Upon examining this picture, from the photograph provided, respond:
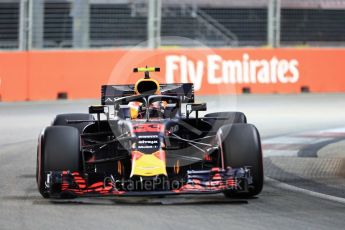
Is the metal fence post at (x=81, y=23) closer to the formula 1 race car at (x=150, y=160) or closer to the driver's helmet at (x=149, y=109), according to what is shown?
the driver's helmet at (x=149, y=109)

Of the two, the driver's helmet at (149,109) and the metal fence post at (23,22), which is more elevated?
the metal fence post at (23,22)

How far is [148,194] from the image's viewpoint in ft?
27.4

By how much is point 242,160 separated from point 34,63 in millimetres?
14697

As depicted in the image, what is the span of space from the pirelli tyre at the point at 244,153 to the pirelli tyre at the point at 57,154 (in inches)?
52.7

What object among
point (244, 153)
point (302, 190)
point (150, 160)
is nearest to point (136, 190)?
point (150, 160)

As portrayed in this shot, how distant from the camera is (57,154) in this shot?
8719mm

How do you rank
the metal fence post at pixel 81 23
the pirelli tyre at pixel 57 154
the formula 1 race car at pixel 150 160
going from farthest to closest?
the metal fence post at pixel 81 23 → the pirelli tyre at pixel 57 154 → the formula 1 race car at pixel 150 160

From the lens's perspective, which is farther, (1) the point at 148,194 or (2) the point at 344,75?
(2) the point at 344,75

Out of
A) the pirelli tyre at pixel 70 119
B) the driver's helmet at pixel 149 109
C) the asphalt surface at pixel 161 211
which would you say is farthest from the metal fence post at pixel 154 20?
the driver's helmet at pixel 149 109

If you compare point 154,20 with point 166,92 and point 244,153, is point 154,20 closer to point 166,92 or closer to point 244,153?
point 166,92

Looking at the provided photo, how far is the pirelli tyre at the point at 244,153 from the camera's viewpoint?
28.7 ft

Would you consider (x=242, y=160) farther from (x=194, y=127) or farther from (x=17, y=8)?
(x=17, y=8)

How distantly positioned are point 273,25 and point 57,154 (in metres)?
16.5

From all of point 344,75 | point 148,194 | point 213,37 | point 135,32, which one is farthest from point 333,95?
point 148,194
